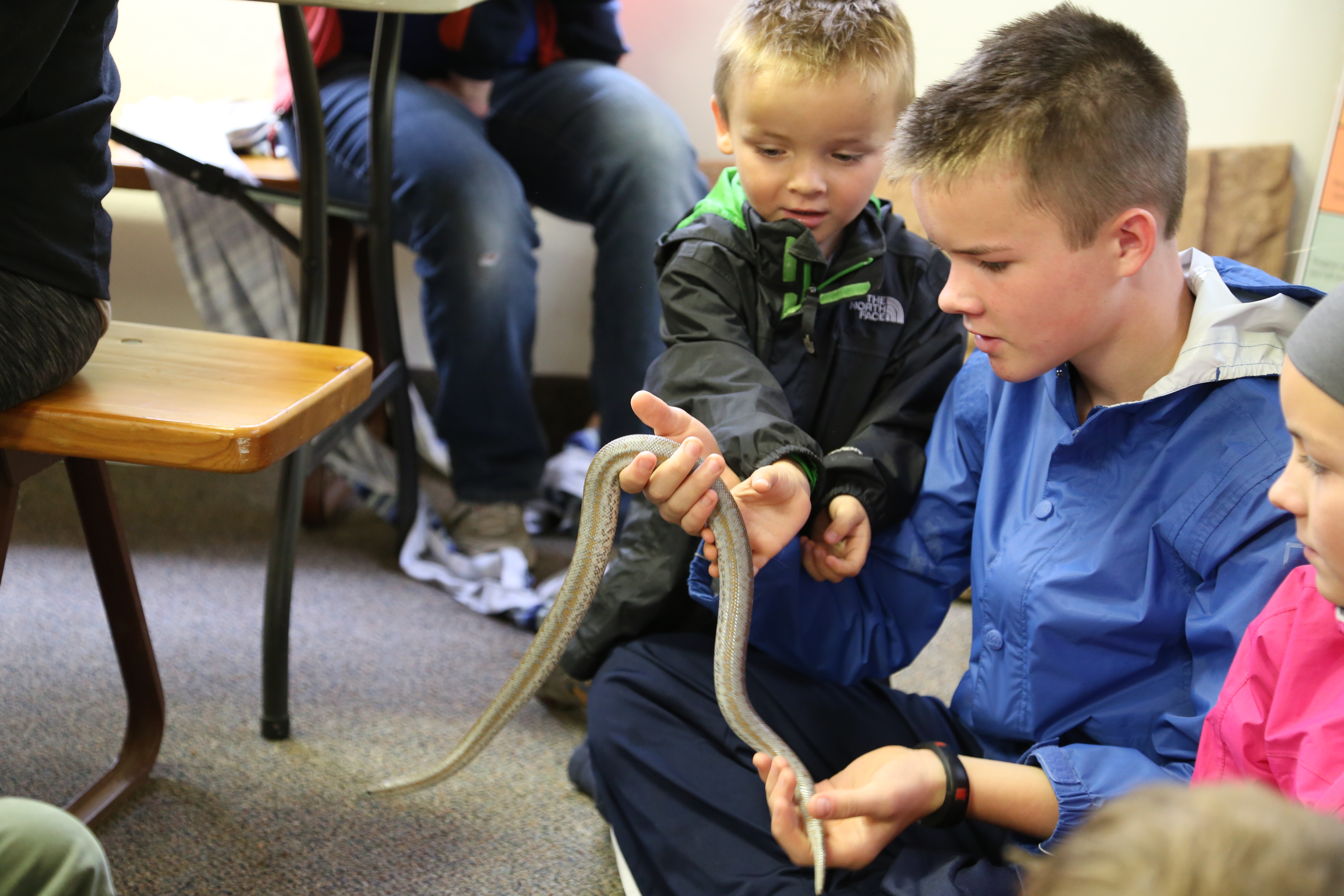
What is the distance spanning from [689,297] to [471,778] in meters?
0.66

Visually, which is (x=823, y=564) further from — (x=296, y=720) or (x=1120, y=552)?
(x=296, y=720)

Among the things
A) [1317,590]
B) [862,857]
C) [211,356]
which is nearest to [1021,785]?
[862,857]

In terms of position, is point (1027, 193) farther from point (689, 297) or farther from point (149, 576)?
point (149, 576)

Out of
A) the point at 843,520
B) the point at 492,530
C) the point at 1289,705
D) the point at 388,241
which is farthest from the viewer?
the point at 492,530

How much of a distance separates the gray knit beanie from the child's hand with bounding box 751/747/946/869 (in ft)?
1.38

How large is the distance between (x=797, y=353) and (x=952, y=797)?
530 mm

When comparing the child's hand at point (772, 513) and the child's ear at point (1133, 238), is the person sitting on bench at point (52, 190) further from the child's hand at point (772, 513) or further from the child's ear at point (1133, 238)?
the child's ear at point (1133, 238)

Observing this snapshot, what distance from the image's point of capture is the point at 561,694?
1.47 metres

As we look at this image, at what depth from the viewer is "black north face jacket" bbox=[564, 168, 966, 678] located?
44.3 inches

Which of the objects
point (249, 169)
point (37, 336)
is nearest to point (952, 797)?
point (37, 336)

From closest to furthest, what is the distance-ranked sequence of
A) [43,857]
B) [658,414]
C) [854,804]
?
[43,857]
[854,804]
[658,414]

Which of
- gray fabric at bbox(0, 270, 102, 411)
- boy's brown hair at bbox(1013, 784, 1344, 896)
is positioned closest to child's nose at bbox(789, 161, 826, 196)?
gray fabric at bbox(0, 270, 102, 411)

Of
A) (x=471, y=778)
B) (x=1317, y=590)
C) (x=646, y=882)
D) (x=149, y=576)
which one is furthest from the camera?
(x=149, y=576)

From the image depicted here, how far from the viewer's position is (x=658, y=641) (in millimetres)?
1210
